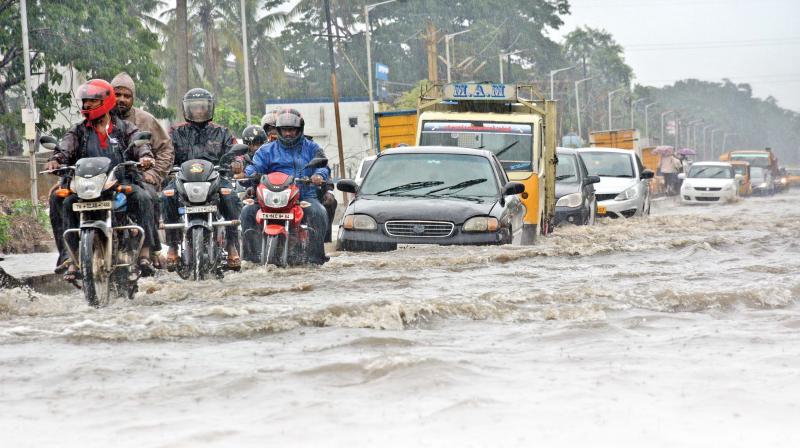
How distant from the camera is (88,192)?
8.69 metres

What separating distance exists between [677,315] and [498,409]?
337 cm

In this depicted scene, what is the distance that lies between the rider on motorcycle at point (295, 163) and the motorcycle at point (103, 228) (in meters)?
2.61

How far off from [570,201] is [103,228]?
12.9 m

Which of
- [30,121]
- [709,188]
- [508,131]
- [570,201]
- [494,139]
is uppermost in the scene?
[30,121]

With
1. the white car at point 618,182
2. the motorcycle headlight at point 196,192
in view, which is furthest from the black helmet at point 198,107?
the white car at point 618,182

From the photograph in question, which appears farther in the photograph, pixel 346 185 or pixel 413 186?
pixel 413 186

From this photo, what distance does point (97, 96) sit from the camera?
30.3 ft

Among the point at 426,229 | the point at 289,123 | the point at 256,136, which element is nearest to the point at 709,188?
the point at 256,136

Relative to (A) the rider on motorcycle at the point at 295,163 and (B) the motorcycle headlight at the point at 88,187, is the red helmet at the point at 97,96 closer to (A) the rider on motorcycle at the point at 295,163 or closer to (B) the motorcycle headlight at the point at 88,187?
(B) the motorcycle headlight at the point at 88,187

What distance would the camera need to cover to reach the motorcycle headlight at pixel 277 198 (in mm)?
11172

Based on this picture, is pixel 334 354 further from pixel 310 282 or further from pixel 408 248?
pixel 408 248

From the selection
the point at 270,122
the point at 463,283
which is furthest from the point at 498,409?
the point at 270,122

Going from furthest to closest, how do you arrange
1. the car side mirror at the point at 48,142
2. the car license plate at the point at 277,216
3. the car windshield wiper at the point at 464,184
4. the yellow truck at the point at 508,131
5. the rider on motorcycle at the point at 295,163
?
the yellow truck at the point at 508,131
the car windshield wiper at the point at 464,184
the rider on motorcycle at the point at 295,163
the car license plate at the point at 277,216
the car side mirror at the point at 48,142

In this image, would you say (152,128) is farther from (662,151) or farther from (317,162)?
(662,151)
